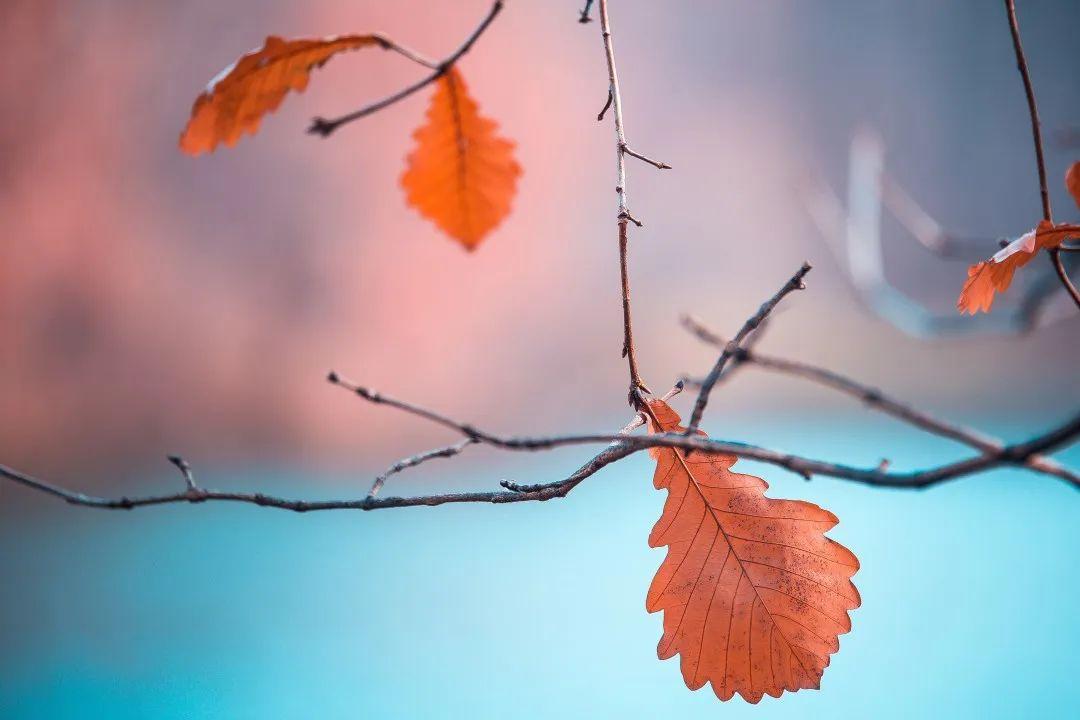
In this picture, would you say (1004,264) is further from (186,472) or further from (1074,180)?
(186,472)

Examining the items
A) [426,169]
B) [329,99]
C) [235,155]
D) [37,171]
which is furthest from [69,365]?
[426,169]

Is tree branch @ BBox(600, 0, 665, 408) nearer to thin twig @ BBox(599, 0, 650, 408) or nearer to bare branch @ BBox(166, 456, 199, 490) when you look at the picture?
thin twig @ BBox(599, 0, 650, 408)

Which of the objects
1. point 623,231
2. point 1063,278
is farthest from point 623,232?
point 1063,278

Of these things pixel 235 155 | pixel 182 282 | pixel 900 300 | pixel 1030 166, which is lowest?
pixel 900 300

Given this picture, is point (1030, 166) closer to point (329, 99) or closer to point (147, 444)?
point (329, 99)

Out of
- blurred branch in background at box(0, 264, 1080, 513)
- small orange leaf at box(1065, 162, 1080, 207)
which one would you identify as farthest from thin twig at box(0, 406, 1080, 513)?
small orange leaf at box(1065, 162, 1080, 207)
